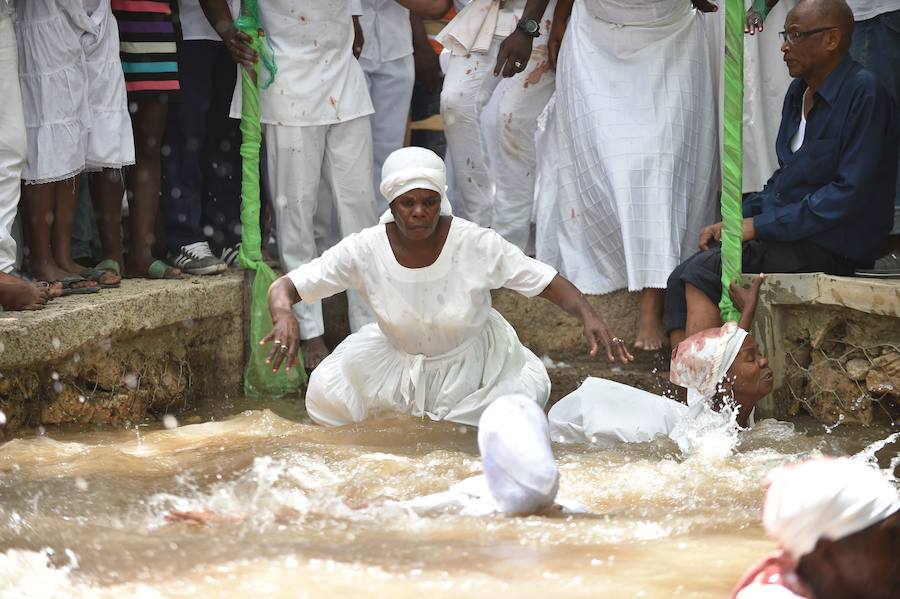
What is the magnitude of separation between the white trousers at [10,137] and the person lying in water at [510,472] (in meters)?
2.30

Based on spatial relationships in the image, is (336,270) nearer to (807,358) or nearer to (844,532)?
(807,358)

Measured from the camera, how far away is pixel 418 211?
17.7 ft

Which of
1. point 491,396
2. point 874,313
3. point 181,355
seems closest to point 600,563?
point 491,396

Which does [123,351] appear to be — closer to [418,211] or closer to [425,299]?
[425,299]

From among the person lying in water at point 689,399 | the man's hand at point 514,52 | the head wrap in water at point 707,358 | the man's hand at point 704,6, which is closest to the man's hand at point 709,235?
the person lying in water at point 689,399

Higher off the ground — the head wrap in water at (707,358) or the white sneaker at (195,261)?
the white sneaker at (195,261)

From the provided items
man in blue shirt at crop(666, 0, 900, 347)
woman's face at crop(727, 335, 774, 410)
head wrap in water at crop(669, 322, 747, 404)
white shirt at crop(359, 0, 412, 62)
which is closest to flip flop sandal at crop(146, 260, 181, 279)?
white shirt at crop(359, 0, 412, 62)

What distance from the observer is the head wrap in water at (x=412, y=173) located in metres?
5.39

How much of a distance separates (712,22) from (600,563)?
414 centimetres

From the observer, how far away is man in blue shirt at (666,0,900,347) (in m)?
5.65

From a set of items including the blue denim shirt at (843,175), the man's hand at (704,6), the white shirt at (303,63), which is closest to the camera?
the blue denim shirt at (843,175)

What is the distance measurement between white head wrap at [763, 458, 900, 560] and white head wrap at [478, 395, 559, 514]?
3.18 ft

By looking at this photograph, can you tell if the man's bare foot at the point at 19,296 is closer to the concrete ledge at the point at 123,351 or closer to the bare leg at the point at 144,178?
the concrete ledge at the point at 123,351

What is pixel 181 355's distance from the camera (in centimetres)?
652
